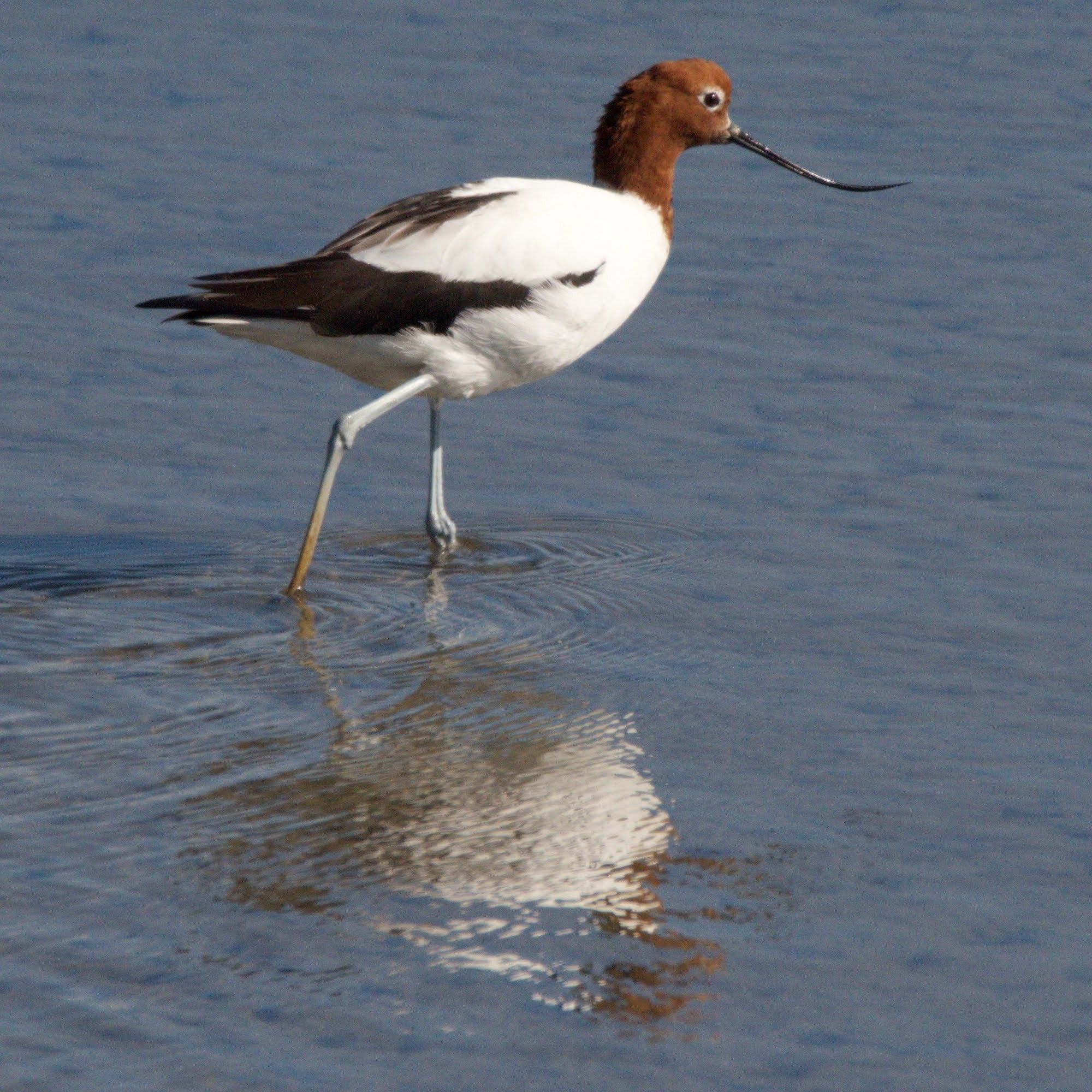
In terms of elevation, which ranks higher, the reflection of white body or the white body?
the white body

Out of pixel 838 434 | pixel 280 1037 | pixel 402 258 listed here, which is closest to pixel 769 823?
pixel 280 1037

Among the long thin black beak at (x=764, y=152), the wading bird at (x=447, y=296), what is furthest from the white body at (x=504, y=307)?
the long thin black beak at (x=764, y=152)

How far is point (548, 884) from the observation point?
5.14 metres

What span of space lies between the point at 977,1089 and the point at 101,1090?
72.5 inches

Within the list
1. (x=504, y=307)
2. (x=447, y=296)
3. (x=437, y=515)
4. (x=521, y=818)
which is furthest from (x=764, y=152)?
(x=521, y=818)

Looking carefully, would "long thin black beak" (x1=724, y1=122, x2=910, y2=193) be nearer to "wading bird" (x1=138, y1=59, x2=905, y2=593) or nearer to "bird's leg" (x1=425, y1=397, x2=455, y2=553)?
"wading bird" (x1=138, y1=59, x2=905, y2=593)

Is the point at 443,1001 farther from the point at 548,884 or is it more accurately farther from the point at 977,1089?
the point at 977,1089

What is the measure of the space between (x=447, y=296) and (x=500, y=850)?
264 centimetres

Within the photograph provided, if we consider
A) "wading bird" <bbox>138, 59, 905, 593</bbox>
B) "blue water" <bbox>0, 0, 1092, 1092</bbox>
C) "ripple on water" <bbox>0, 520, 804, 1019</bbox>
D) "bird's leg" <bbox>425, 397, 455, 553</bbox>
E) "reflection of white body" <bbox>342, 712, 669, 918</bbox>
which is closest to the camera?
"blue water" <bbox>0, 0, 1092, 1092</bbox>

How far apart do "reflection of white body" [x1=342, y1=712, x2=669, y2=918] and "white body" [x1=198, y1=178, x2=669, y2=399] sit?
1770mm

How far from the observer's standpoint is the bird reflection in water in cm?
481

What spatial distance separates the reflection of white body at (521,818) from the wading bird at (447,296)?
1.58 metres

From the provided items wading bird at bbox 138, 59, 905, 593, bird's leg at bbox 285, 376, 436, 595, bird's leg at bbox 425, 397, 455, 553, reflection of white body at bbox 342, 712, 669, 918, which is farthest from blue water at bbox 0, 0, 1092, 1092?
wading bird at bbox 138, 59, 905, 593

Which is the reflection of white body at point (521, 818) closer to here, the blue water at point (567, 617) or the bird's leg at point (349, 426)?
the blue water at point (567, 617)
